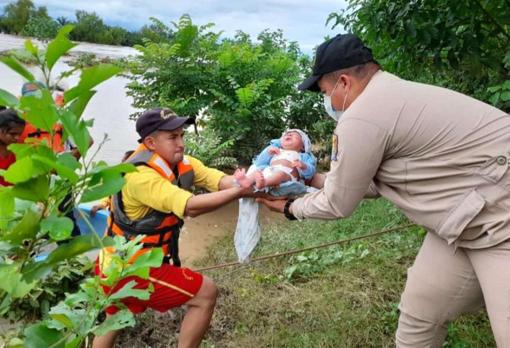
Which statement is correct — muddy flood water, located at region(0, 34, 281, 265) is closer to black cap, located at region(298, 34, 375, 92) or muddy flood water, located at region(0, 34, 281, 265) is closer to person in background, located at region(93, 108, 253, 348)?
person in background, located at region(93, 108, 253, 348)

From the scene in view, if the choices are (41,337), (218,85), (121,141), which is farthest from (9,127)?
(121,141)

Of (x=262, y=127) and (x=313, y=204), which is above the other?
(x=313, y=204)

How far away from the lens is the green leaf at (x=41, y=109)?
733 millimetres

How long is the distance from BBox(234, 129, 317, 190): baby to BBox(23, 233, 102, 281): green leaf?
188 cm

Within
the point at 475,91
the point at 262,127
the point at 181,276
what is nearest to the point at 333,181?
the point at 181,276

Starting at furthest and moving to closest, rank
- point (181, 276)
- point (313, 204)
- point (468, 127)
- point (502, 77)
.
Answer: point (502, 77), point (181, 276), point (313, 204), point (468, 127)

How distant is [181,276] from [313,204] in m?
0.88

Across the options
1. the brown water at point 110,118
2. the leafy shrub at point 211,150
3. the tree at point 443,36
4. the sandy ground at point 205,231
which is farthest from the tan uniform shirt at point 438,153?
the brown water at point 110,118

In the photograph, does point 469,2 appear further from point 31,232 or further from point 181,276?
point 31,232

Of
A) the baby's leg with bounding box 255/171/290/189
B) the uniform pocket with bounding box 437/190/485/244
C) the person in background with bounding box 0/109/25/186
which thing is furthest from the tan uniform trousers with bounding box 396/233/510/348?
the person in background with bounding box 0/109/25/186

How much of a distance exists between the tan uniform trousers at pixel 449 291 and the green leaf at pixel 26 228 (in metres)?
1.73

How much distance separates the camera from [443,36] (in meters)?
2.78

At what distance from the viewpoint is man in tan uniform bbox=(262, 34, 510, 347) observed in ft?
6.26

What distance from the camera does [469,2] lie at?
2734 mm
